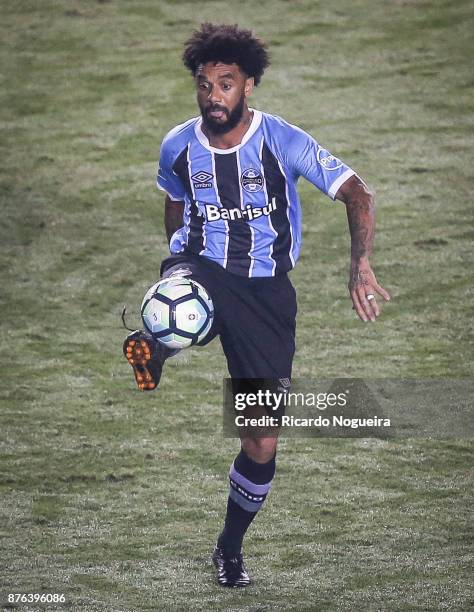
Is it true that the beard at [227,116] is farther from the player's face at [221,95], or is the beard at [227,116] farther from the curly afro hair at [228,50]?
the curly afro hair at [228,50]

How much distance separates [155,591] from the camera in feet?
20.5

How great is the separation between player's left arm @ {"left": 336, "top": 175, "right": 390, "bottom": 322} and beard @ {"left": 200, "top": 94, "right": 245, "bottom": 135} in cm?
60

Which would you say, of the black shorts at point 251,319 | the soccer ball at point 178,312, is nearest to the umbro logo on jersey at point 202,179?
the black shorts at point 251,319

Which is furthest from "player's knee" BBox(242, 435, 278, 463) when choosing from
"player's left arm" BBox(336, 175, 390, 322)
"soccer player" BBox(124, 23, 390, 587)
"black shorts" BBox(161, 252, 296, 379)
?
"player's left arm" BBox(336, 175, 390, 322)

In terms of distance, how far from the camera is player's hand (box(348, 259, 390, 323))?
5.96 meters

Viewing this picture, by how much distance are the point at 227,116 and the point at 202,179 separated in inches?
13.6

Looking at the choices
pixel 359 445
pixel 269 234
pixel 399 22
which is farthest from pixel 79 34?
pixel 269 234

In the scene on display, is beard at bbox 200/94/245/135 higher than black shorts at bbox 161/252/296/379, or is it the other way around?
beard at bbox 200/94/245/135

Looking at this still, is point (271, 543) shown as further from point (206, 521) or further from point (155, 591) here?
point (155, 591)

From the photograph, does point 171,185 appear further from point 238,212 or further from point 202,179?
point 238,212

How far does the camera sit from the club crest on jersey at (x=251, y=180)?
20.6ft

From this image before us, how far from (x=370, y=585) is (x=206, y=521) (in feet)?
4.13

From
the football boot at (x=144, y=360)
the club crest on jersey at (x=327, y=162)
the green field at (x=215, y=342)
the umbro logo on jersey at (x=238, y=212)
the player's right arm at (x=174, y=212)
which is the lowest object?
the green field at (x=215, y=342)

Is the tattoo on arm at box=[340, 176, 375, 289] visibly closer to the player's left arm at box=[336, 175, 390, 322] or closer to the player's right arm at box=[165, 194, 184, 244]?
the player's left arm at box=[336, 175, 390, 322]
